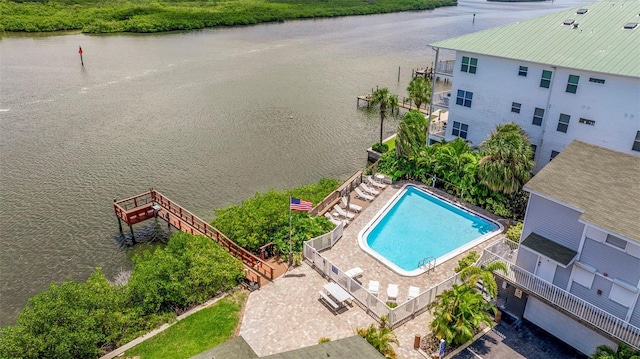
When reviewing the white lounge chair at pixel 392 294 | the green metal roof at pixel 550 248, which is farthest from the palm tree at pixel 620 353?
the white lounge chair at pixel 392 294

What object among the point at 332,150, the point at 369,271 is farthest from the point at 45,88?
the point at 369,271

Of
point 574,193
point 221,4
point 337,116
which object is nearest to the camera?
point 574,193

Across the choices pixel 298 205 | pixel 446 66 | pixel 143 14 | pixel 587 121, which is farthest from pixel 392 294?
pixel 143 14

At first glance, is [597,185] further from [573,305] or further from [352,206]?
[352,206]

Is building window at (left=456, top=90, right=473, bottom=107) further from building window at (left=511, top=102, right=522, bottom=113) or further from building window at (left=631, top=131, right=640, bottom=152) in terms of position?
building window at (left=631, top=131, right=640, bottom=152)

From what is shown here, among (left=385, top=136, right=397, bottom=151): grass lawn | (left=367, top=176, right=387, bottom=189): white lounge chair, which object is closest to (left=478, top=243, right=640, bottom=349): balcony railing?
(left=367, top=176, right=387, bottom=189): white lounge chair

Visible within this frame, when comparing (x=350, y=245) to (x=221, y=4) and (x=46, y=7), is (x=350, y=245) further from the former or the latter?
(x=221, y=4)
